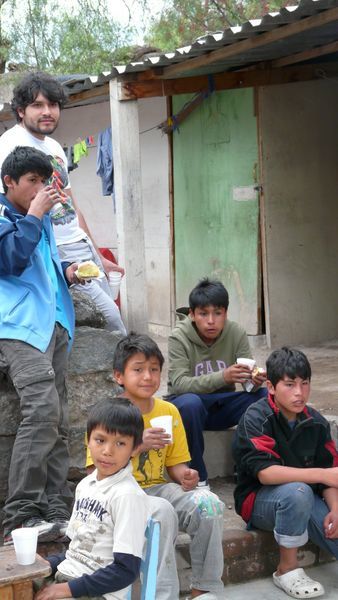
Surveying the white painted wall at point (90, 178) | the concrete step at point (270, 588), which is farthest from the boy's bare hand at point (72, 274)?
the white painted wall at point (90, 178)

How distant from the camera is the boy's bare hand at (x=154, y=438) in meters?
3.72

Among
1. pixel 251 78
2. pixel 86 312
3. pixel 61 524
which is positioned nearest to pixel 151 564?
pixel 61 524

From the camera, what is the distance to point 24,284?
4.08 metres

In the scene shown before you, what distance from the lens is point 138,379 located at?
3963 millimetres

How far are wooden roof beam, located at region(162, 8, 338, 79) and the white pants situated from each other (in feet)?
7.21

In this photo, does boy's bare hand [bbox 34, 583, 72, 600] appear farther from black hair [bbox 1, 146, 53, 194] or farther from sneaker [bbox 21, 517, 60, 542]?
black hair [bbox 1, 146, 53, 194]

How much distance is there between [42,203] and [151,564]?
1.58 m

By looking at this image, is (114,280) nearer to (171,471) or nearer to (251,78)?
(171,471)

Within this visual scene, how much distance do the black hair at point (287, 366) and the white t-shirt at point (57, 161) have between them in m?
1.36

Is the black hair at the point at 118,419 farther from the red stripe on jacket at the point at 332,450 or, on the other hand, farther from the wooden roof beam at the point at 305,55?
the wooden roof beam at the point at 305,55

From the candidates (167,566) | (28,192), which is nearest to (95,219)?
(28,192)

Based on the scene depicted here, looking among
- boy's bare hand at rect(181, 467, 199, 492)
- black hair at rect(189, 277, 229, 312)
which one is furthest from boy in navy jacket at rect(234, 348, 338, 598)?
black hair at rect(189, 277, 229, 312)

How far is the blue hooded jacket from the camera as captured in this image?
387 cm

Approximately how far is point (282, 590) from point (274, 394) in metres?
0.89
